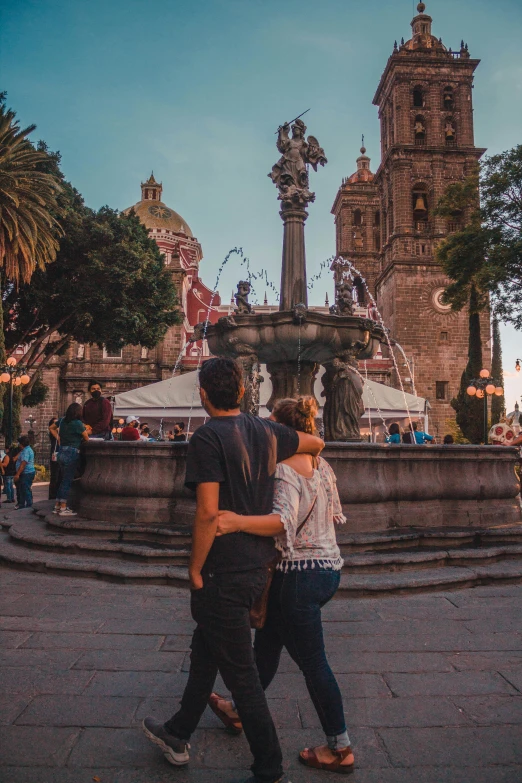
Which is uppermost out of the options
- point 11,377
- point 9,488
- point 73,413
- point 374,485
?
point 11,377

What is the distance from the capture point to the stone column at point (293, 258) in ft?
34.2

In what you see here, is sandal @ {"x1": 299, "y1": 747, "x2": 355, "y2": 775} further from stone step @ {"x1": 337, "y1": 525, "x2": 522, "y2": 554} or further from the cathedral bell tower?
the cathedral bell tower

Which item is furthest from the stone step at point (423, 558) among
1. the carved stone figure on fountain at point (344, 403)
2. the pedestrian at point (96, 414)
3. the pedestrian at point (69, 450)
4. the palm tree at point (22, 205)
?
the palm tree at point (22, 205)

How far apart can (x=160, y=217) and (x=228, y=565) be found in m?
54.0

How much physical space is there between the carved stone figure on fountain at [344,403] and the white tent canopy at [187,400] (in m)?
5.28

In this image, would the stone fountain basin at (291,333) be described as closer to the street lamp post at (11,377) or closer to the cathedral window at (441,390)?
the street lamp post at (11,377)

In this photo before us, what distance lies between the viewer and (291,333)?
9.30 metres

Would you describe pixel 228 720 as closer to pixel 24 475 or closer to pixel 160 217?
pixel 24 475

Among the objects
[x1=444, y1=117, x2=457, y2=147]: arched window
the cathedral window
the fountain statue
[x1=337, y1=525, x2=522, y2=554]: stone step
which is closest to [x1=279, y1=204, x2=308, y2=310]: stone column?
the fountain statue

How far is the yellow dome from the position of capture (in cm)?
5250

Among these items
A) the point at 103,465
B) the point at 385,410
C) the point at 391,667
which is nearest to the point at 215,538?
the point at 391,667

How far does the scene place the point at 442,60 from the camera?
134 ft

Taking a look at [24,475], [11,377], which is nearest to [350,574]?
[24,475]

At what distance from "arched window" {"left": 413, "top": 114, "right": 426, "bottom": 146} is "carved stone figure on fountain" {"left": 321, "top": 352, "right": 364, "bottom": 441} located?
35614 mm
